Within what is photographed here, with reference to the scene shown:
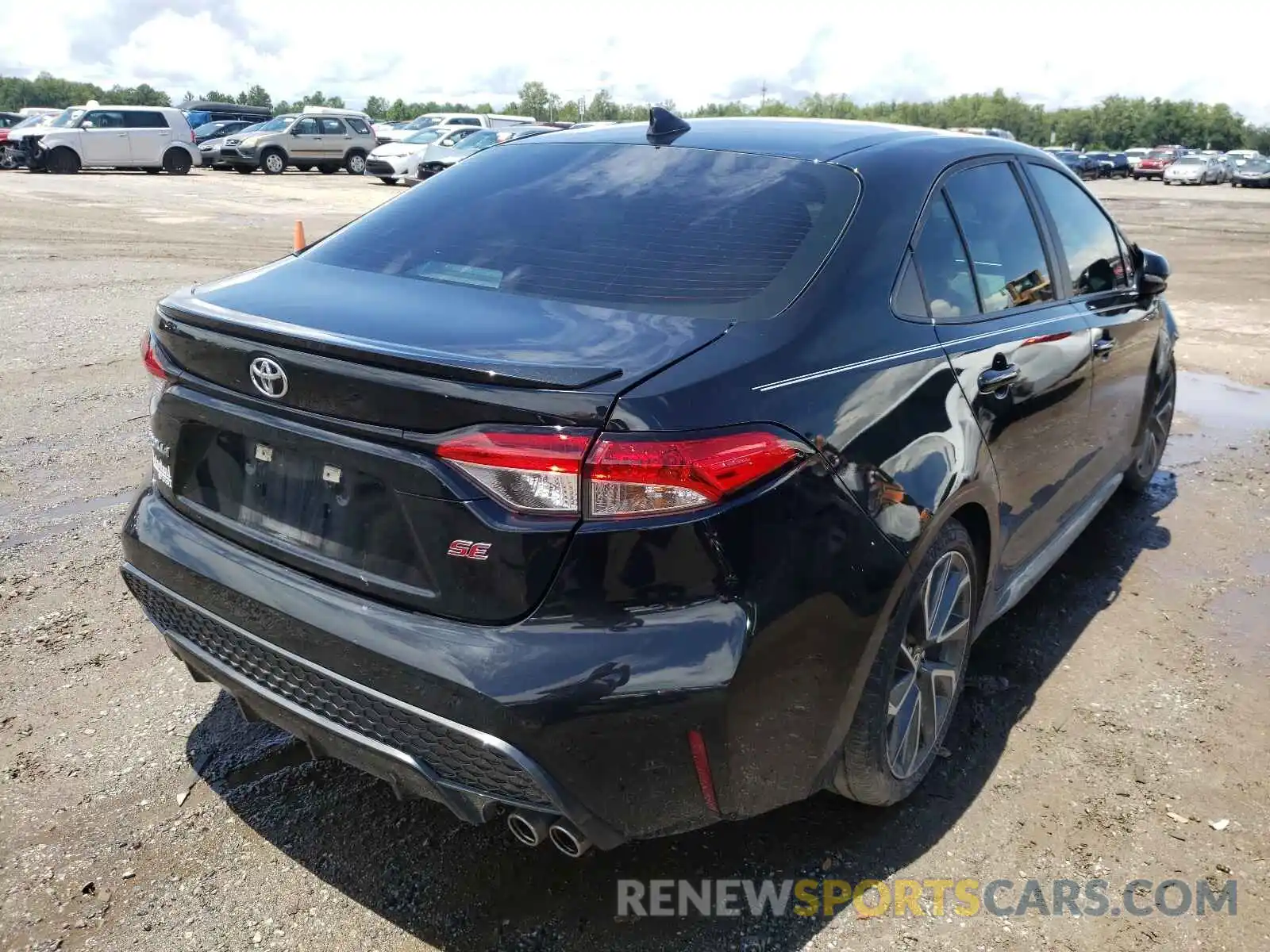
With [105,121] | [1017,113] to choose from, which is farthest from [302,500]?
[1017,113]

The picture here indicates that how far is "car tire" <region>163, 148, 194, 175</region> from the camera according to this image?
29.5 m

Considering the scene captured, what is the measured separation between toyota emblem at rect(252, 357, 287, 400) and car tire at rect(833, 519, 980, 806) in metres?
1.47

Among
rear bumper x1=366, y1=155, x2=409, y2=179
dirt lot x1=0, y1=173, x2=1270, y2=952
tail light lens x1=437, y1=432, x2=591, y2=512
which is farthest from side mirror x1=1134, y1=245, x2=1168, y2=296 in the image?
rear bumper x1=366, y1=155, x2=409, y2=179

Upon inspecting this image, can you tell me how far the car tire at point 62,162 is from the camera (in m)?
28.4

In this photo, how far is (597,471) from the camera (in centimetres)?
201

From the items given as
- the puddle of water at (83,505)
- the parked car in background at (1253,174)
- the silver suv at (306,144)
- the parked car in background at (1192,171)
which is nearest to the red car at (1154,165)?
the parked car in background at (1192,171)

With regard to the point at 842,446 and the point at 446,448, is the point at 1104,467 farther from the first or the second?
the point at 446,448

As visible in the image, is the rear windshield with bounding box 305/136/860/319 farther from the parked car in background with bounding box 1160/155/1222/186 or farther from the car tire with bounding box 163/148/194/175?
the parked car in background with bounding box 1160/155/1222/186

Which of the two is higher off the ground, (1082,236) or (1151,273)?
(1082,236)

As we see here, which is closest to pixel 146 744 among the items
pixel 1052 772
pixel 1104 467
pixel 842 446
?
pixel 842 446

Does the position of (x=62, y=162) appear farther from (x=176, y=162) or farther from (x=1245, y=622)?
(x=1245, y=622)

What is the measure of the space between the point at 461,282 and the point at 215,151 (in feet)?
109

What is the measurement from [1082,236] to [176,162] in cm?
3076

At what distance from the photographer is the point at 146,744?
308 centimetres
